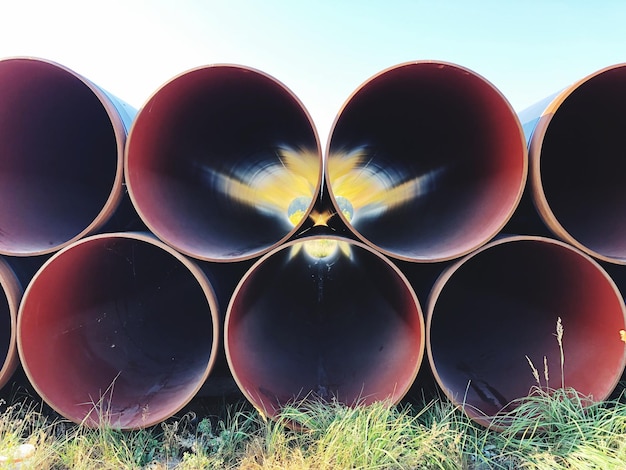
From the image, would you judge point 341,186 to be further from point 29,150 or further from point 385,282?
point 29,150

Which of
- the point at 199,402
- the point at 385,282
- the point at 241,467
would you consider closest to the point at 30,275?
the point at 199,402

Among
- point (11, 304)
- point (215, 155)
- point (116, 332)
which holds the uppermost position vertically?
point (215, 155)

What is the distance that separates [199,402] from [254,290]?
62 cm

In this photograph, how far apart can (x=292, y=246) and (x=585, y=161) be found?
5.57 feet

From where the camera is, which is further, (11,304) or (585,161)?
(585,161)

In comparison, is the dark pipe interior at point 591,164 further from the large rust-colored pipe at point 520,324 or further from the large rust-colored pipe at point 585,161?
the large rust-colored pipe at point 520,324

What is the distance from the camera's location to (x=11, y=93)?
6.25 feet

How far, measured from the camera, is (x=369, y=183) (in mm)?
3805

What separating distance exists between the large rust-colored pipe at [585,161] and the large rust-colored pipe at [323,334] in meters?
0.82

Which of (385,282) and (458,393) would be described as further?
(385,282)

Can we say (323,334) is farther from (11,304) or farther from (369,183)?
Answer: (369,183)

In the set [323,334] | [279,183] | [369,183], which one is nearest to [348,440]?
[323,334]

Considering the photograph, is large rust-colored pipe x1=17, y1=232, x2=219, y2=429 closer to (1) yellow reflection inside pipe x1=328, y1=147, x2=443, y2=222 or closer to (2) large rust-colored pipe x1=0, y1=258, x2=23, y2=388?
(2) large rust-colored pipe x1=0, y1=258, x2=23, y2=388

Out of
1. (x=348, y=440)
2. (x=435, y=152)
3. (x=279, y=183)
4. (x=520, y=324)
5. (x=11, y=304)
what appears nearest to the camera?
(x=348, y=440)
